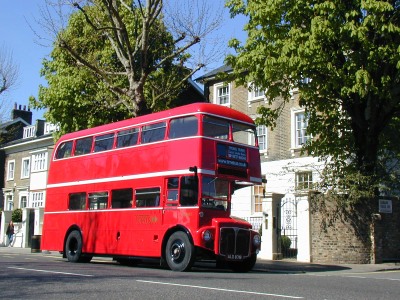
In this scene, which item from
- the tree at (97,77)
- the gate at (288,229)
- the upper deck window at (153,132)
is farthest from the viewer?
the tree at (97,77)

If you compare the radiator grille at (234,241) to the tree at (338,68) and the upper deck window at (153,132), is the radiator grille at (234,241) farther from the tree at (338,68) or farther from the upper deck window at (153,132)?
the tree at (338,68)

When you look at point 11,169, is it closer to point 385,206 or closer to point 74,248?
point 74,248

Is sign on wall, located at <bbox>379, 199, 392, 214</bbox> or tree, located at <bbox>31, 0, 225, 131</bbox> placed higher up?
tree, located at <bbox>31, 0, 225, 131</bbox>

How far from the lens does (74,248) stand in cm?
1891

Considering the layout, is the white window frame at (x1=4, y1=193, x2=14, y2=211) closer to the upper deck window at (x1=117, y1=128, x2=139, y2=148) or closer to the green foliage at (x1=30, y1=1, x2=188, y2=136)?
the green foliage at (x1=30, y1=1, x2=188, y2=136)

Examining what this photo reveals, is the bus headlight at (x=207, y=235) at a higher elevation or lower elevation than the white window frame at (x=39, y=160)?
lower

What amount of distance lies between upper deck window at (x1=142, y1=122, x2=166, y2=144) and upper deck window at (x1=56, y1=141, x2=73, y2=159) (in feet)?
14.1

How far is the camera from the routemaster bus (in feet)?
47.2

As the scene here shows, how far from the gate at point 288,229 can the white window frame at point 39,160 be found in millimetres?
28491

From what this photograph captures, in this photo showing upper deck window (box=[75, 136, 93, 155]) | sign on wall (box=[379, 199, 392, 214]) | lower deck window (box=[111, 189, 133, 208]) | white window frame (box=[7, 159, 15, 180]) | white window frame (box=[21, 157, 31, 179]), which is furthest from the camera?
white window frame (box=[7, 159, 15, 180])

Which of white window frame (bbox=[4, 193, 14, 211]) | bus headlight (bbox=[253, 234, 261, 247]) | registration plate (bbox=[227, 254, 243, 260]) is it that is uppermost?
white window frame (bbox=[4, 193, 14, 211])

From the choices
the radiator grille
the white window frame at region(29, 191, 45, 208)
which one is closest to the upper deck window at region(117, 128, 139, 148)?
the radiator grille

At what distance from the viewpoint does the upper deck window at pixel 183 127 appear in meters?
14.8

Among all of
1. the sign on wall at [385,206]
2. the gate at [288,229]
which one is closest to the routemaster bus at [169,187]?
the gate at [288,229]
